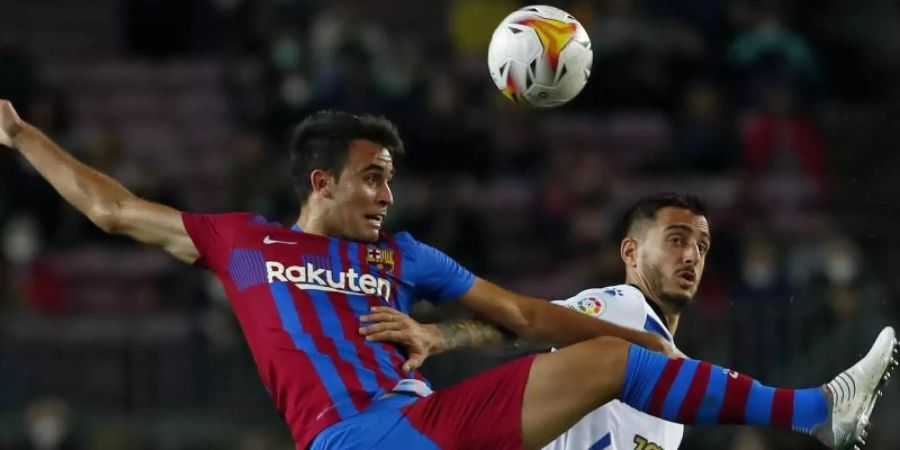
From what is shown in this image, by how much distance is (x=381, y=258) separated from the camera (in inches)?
264

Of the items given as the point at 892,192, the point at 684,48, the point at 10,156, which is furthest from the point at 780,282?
the point at 10,156

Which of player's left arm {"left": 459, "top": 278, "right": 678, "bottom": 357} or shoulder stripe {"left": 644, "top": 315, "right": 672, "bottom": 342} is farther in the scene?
shoulder stripe {"left": 644, "top": 315, "right": 672, "bottom": 342}

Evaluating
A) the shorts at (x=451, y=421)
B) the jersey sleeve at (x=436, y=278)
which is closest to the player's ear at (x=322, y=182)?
the jersey sleeve at (x=436, y=278)

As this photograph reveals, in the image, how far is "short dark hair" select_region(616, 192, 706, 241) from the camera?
7297mm

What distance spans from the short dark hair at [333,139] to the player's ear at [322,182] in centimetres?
2

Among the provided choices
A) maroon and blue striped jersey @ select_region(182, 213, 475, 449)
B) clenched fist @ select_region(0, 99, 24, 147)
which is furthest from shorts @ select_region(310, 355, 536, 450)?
clenched fist @ select_region(0, 99, 24, 147)

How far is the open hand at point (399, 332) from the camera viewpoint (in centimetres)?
649

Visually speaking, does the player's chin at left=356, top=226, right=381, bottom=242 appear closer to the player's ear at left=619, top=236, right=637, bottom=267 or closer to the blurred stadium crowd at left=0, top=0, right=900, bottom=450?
the player's ear at left=619, top=236, right=637, bottom=267

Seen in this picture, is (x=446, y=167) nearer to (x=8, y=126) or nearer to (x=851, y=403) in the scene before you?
(x=8, y=126)

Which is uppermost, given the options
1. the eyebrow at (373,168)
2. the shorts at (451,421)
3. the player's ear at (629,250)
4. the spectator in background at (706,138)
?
the spectator in background at (706,138)

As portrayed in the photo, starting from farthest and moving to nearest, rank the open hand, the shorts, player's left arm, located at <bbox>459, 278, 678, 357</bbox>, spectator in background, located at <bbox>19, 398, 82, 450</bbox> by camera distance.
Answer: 1. spectator in background, located at <bbox>19, 398, 82, 450</bbox>
2. player's left arm, located at <bbox>459, 278, 678, 357</bbox>
3. the open hand
4. the shorts

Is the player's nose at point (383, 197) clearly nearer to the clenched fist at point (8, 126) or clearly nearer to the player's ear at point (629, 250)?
the player's ear at point (629, 250)

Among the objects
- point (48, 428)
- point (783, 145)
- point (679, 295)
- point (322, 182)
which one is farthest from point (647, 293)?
point (783, 145)

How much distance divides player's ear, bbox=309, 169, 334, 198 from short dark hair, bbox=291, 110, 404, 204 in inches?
0.7
